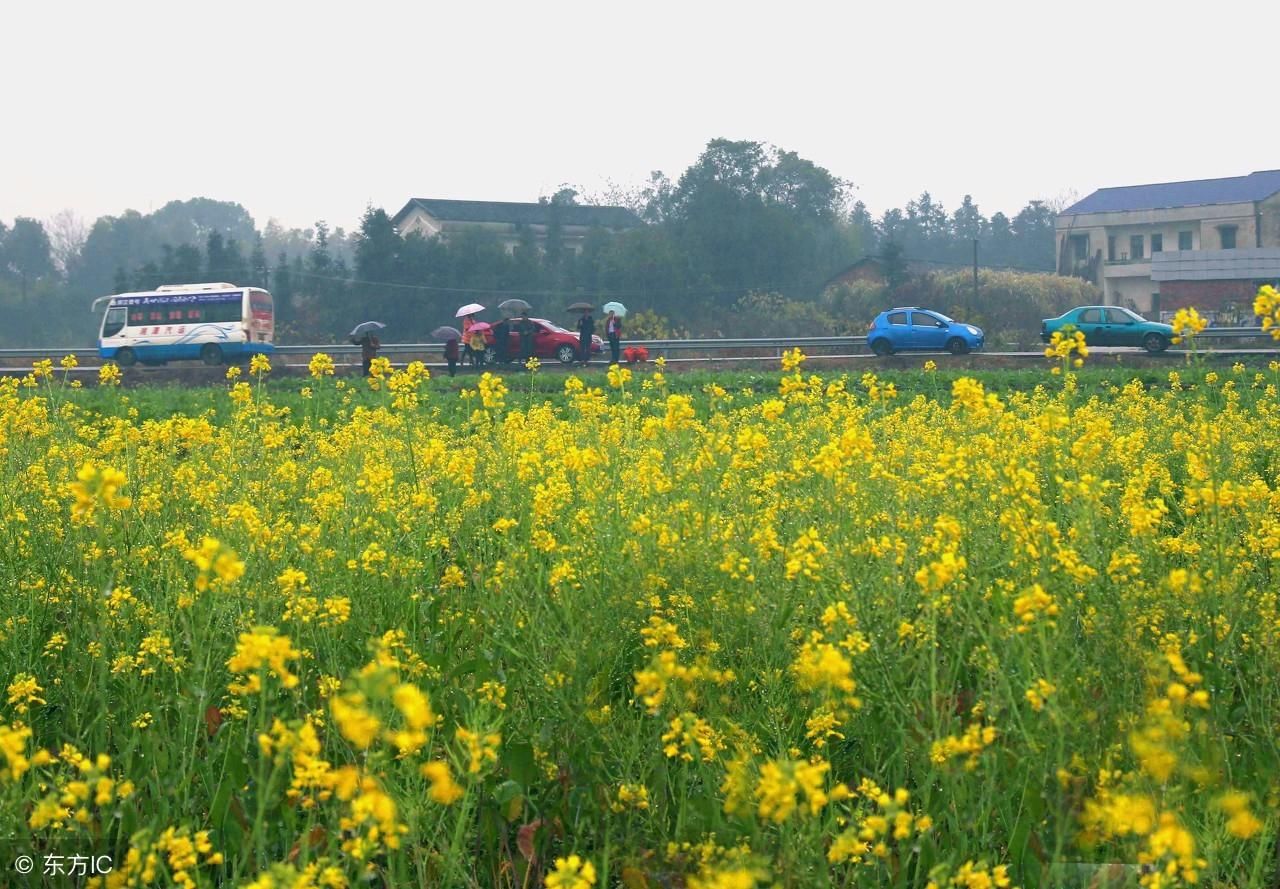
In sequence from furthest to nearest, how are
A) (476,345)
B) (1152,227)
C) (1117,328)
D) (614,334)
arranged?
(1152,227) < (1117,328) < (614,334) < (476,345)

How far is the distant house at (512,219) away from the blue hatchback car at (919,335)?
1972 cm

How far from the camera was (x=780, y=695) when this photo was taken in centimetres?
356

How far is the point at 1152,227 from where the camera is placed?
57344 mm

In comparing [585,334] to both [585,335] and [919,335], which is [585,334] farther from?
[919,335]

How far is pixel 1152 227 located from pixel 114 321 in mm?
45467

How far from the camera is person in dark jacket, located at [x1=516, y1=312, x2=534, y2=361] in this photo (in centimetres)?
2389

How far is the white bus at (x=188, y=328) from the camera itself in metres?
30.3

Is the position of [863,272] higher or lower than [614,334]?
higher

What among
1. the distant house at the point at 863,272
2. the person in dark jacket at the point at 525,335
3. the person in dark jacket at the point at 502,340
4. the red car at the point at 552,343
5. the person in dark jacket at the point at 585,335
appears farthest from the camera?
the distant house at the point at 863,272

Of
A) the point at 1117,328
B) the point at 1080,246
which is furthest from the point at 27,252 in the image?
the point at 1117,328

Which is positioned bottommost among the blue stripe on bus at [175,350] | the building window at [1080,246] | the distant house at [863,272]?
the blue stripe on bus at [175,350]

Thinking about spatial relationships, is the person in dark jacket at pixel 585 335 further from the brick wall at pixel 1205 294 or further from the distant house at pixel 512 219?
the brick wall at pixel 1205 294

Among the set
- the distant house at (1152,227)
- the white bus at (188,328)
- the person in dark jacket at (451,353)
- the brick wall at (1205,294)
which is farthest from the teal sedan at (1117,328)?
the distant house at (1152,227)

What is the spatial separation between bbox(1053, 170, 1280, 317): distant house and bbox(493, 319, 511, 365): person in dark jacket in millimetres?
27111
